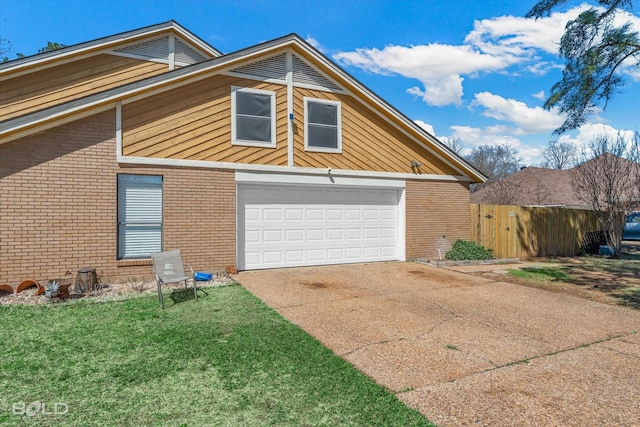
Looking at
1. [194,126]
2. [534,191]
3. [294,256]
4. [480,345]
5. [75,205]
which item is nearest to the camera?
[480,345]

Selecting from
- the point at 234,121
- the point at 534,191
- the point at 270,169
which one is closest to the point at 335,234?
the point at 270,169

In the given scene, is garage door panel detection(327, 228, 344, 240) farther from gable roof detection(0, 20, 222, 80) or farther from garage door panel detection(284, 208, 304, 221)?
gable roof detection(0, 20, 222, 80)

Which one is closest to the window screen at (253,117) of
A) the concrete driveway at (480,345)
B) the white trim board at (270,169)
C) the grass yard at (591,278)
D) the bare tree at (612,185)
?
the white trim board at (270,169)

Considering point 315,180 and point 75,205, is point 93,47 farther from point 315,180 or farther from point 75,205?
point 315,180

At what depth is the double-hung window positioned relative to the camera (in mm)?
8539

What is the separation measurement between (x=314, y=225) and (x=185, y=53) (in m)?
7.64

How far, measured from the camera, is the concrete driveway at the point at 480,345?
329cm

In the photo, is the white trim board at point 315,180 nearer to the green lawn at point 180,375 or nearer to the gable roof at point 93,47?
the green lawn at point 180,375

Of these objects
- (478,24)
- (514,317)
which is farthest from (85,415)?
(478,24)

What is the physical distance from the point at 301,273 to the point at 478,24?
1150 cm

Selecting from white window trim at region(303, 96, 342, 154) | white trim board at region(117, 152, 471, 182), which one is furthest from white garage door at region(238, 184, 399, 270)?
white window trim at region(303, 96, 342, 154)

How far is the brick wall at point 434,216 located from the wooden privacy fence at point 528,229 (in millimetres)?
631

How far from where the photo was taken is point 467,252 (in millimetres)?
11930

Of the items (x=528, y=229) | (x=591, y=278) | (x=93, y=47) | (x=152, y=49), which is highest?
(x=152, y=49)
